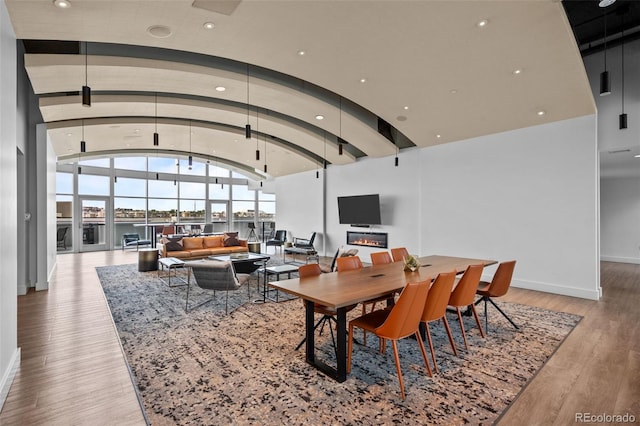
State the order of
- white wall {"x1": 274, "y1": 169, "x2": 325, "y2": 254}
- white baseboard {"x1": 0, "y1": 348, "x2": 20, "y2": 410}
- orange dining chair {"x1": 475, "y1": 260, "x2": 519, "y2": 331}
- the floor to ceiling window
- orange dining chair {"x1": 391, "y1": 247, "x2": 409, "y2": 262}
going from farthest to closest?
the floor to ceiling window
white wall {"x1": 274, "y1": 169, "x2": 325, "y2": 254}
orange dining chair {"x1": 391, "y1": 247, "x2": 409, "y2": 262}
orange dining chair {"x1": 475, "y1": 260, "x2": 519, "y2": 331}
white baseboard {"x1": 0, "y1": 348, "x2": 20, "y2": 410}

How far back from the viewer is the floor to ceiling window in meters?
11.5

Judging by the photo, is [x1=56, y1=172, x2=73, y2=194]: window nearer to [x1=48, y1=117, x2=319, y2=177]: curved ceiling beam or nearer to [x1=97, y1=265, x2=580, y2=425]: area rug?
[x1=48, y1=117, x2=319, y2=177]: curved ceiling beam

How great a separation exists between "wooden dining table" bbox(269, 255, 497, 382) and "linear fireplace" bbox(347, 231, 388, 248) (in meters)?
4.65

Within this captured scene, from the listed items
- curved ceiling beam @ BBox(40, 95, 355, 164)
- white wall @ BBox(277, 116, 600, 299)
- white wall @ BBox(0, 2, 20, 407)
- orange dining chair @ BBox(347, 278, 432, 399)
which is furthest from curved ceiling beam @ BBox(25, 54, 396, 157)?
orange dining chair @ BBox(347, 278, 432, 399)

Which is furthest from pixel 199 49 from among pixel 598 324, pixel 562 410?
pixel 598 324

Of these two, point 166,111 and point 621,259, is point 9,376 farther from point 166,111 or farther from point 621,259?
point 621,259

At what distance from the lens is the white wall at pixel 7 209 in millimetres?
2566

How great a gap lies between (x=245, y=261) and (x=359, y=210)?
3801 millimetres

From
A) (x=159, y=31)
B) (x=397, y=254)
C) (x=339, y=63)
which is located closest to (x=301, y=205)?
(x=397, y=254)

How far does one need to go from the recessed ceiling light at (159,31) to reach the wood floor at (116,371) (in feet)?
Answer: 11.9

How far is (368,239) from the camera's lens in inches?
356

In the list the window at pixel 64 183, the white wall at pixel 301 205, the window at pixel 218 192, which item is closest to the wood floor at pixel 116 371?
the white wall at pixel 301 205

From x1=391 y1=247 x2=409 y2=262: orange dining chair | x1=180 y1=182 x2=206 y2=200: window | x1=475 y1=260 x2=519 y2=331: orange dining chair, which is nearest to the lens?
x1=475 y1=260 x2=519 y2=331: orange dining chair

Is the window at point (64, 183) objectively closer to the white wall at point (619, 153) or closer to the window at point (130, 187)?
the window at point (130, 187)
